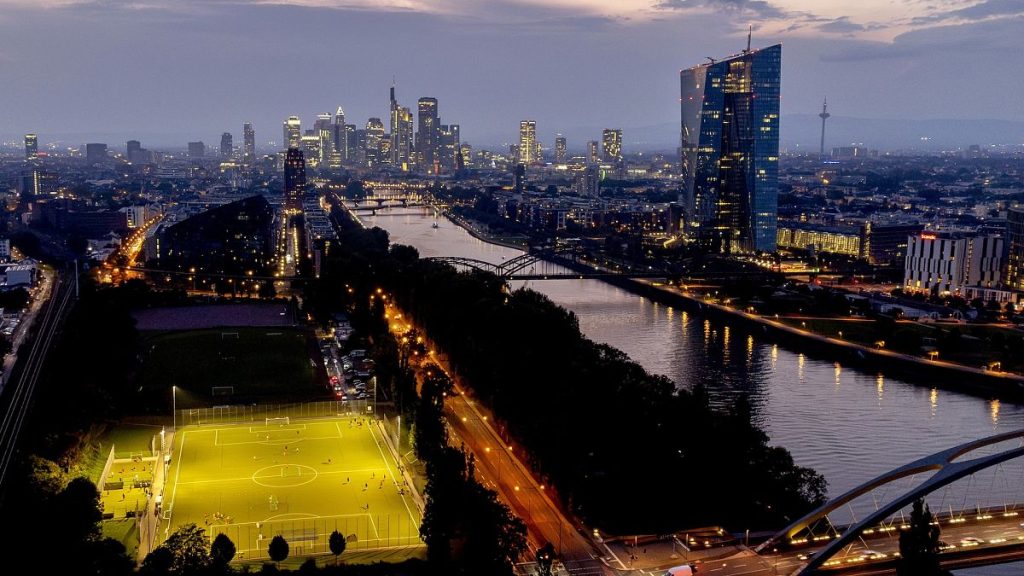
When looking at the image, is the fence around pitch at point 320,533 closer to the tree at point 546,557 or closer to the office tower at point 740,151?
the tree at point 546,557

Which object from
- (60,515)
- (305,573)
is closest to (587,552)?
(305,573)

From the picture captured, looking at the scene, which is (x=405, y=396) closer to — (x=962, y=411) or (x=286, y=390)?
(x=286, y=390)

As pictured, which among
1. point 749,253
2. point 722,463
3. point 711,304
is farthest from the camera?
point 749,253

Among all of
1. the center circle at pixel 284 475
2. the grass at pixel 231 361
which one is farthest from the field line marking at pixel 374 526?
the grass at pixel 231 361

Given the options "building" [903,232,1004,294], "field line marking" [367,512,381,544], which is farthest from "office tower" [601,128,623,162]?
"field line marking" [367,512,381,544]

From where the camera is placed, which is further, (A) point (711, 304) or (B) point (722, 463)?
(A) point (711, 304)

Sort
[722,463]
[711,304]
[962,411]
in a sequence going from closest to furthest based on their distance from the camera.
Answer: [722,463] → [962,411] → [711,304]
